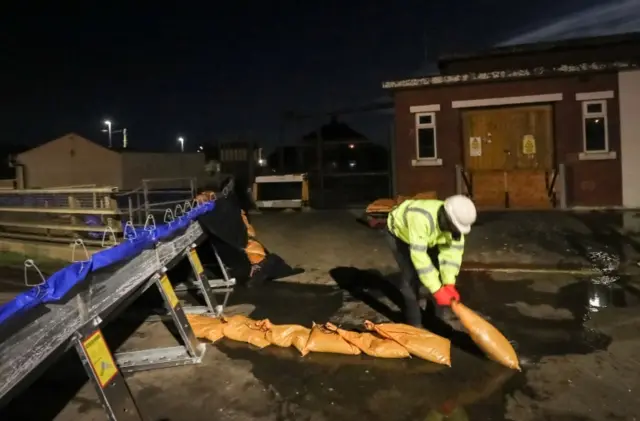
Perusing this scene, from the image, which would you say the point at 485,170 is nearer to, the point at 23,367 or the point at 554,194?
the point at 554,194

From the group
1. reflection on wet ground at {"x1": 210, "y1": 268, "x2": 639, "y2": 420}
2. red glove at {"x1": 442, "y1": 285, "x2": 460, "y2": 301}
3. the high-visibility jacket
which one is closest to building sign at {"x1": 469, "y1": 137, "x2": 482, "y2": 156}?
reflection on wet ground at {"x1": 210, "y1": 268, "x2": 639, "y2": 420}

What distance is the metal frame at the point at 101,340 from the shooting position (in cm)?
304

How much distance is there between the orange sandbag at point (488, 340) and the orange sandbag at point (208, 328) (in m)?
2.40

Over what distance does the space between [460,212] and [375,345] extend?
143cm

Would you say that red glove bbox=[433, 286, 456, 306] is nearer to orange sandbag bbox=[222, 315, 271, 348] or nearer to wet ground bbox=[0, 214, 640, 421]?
wet ground bbox=[0, 214, 640, 421]

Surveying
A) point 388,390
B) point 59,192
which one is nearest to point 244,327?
point 388,390

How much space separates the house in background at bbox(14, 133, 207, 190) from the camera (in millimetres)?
27625

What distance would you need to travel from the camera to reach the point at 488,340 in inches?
197

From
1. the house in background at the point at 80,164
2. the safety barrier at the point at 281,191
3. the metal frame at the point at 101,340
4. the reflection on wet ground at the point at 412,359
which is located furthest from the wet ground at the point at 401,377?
the house in background at the point at 80,164

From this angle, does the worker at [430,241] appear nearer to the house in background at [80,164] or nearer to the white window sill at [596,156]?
the white window sill at [596,156]

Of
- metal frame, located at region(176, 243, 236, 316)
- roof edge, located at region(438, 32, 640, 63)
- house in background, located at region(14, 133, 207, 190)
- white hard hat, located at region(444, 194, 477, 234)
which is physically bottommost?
metal frame, located at region(176, 243, 236, 316)

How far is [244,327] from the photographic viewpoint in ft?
19.3

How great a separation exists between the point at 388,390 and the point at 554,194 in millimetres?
10768

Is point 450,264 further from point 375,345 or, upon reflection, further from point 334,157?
point 334,157
